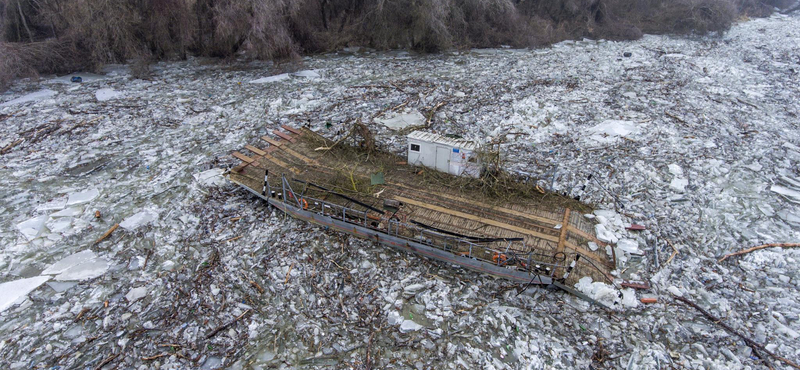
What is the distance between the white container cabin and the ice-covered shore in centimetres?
230

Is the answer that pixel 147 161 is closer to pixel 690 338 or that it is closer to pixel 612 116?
pixel 690 338

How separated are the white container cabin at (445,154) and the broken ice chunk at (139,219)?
5.73 m

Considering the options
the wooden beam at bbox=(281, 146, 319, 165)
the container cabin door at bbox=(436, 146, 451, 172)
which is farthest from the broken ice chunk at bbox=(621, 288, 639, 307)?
the wooden beam at bbox=(281, 146, 319, 165)

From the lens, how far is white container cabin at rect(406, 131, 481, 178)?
8.46 metres

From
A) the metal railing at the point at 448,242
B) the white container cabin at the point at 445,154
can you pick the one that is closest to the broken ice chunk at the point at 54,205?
the metal railing at the point at 448,242

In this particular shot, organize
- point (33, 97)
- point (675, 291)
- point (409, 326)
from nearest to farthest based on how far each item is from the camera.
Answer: point (409, 326), point (675, 291), point (33, 97)

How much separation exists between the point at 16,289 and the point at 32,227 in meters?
2.03

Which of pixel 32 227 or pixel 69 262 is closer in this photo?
pixel 69 262

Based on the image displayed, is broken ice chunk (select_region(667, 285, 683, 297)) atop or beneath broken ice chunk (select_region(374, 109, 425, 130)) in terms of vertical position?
beneath

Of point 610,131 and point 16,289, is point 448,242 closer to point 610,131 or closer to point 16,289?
point 16,289

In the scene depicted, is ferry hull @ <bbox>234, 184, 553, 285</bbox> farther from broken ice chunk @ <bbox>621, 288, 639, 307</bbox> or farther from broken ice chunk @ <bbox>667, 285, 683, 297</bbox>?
broken ice chunk @ <bbox>667, 285, 683, 297</bbox>

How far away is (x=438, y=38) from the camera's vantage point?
20438 millimetres

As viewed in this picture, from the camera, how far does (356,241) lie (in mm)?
7812

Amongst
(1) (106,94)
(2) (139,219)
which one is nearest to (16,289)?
(2) (139,219)
